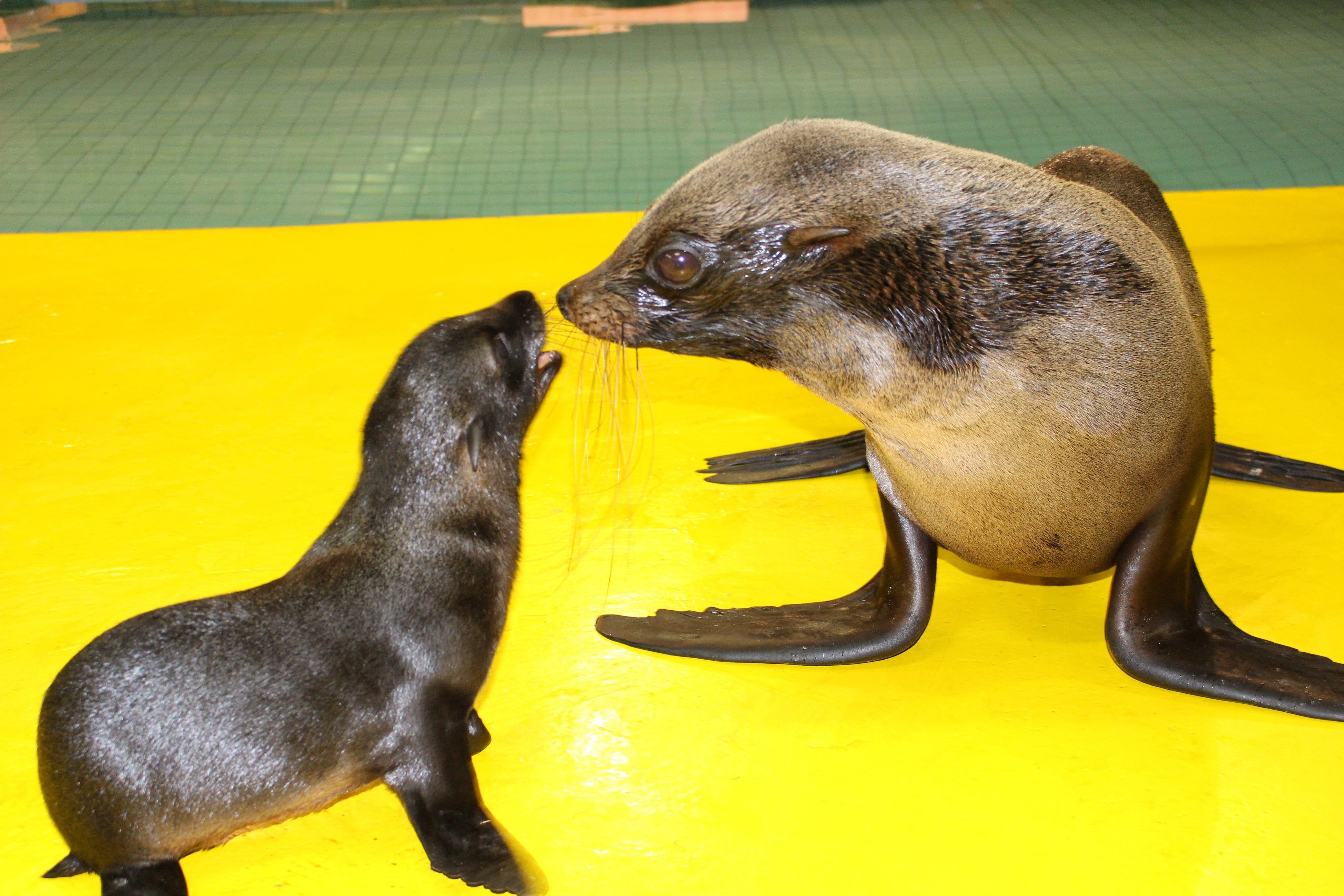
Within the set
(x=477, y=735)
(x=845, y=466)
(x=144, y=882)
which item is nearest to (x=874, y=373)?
(x=477, y=735)

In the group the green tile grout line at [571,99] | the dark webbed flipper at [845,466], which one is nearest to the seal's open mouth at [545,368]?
the dark webbed flipper at [845,466]

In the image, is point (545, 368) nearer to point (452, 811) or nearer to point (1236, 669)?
point (452, 811)

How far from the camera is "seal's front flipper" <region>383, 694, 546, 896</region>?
2422 mm

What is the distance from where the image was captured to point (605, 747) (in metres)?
2.83

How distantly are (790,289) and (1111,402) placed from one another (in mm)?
727

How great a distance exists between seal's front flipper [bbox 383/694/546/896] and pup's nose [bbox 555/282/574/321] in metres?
0.86

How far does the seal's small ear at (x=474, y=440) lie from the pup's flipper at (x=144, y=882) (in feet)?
3.22

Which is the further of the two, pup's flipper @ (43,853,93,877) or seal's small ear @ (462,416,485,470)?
seal's small ear @ (462,416,485,470)

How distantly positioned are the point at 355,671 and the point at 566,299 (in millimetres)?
905

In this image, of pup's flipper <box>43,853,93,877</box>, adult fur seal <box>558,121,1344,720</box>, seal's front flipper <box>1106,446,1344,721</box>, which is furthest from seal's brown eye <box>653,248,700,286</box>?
pup's flipper <box>43,853,93,877</box>

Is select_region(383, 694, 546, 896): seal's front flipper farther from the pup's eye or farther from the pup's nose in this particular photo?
the pup's nose

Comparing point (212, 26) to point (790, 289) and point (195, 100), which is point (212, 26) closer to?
point (195, 100)

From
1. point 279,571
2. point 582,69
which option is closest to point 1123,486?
point 279,571

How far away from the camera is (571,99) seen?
9.24 m
